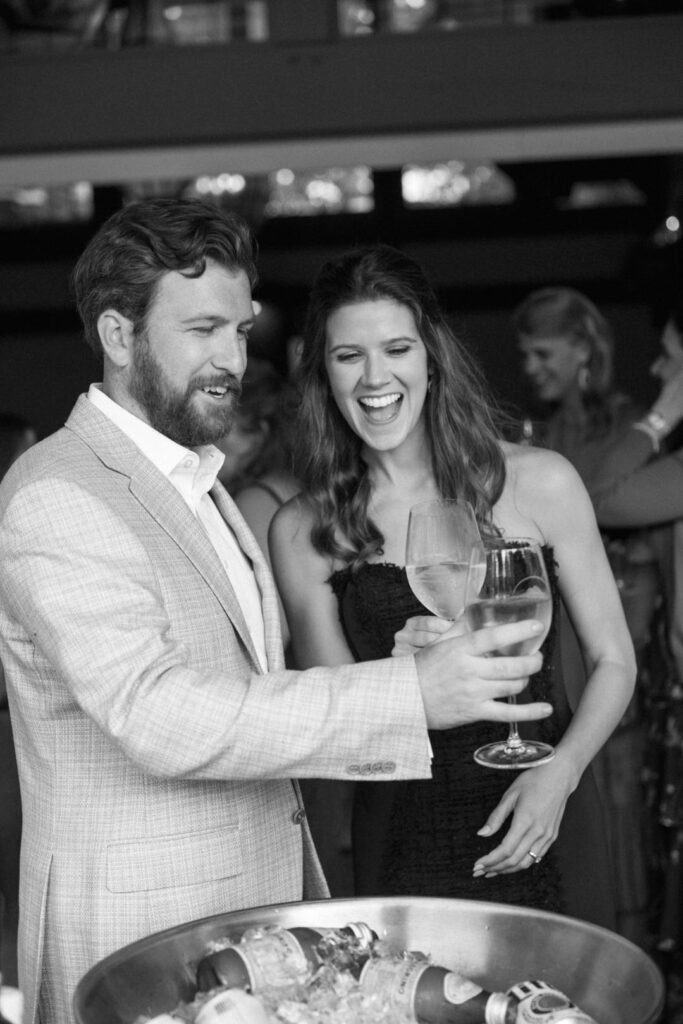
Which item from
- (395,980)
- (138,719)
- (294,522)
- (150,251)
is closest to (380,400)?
(294,522)

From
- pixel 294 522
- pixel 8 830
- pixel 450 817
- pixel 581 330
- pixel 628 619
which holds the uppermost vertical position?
pixel 581 330

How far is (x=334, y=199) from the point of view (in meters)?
6.18

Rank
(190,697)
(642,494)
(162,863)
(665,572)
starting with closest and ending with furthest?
(190,697), (162,863), (642,494), (665,572)

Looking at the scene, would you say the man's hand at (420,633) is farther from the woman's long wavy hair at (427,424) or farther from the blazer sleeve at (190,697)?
the woman's long wavy hair at (427,424)

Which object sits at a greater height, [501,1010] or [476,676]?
[476,676]

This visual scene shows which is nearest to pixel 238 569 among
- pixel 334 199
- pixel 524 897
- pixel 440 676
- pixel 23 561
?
pixel 23 561

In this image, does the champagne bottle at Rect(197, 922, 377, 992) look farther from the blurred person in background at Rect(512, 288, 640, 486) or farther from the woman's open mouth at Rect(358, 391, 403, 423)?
the blurred person in background at Rect(512, 288, 640, 486)

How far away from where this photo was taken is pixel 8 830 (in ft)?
10.3

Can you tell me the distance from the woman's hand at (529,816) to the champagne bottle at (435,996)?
734 mm

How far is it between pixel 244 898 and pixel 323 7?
290 centimetres

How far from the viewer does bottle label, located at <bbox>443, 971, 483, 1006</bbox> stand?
4.03 ft

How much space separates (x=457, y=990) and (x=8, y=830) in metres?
2.11

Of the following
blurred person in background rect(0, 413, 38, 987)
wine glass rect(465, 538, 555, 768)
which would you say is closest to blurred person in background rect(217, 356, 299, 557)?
blurred person in background rect(0, 413, 38, 987)

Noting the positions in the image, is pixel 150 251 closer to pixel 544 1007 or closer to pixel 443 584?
pixel 443 584
